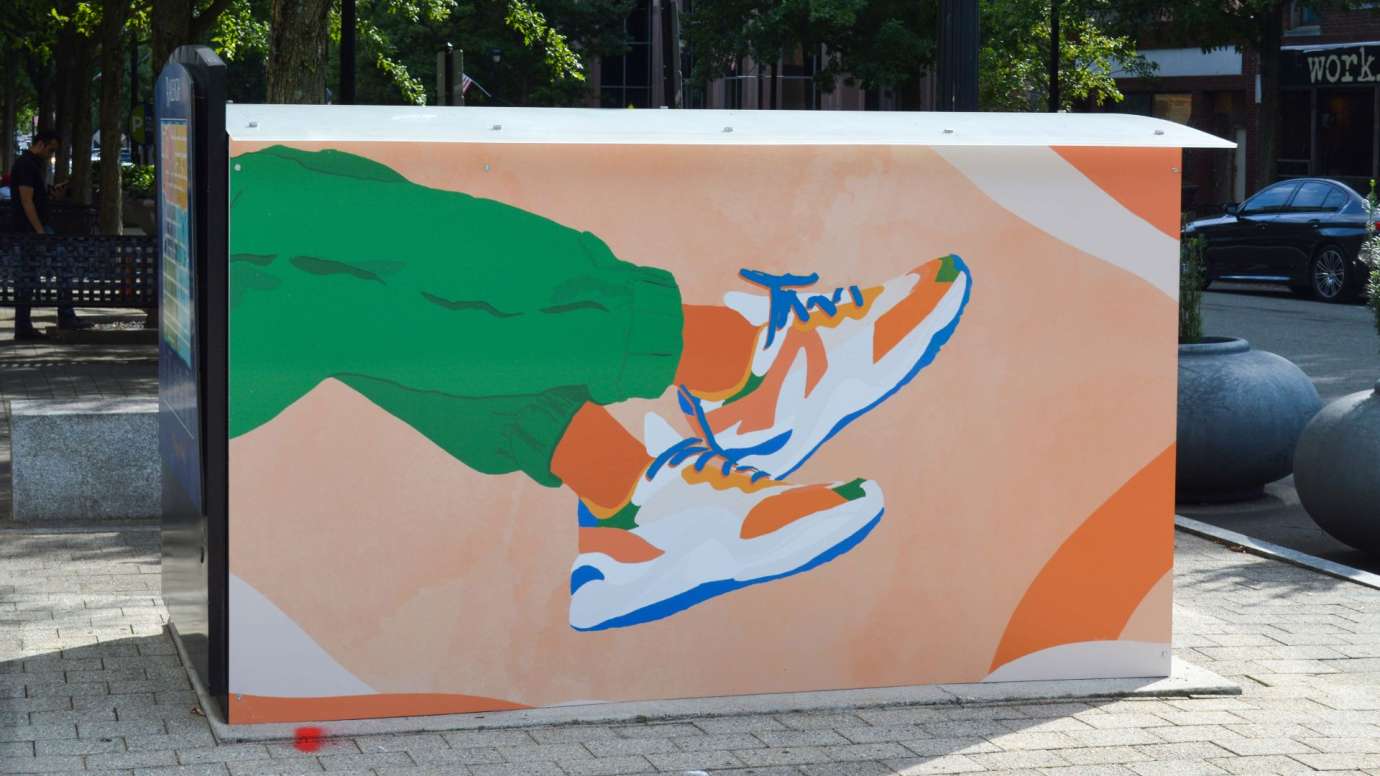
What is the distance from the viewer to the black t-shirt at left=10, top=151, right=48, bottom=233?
706 inches

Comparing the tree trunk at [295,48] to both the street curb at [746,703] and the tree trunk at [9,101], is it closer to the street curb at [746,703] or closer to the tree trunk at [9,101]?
the street curb at [746,703]

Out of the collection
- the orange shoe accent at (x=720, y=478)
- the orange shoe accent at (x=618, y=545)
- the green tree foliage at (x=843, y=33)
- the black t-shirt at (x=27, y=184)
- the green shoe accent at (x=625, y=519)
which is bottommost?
the orange shoe accent at (x=618, y=545)

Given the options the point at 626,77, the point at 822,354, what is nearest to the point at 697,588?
the point at 822,354

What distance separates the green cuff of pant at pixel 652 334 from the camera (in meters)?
5.80

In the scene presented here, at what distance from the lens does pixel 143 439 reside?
912 cm

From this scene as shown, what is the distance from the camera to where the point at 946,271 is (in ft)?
20.0

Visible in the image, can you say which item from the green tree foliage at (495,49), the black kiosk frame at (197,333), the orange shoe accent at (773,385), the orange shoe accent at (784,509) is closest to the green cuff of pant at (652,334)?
the orange shoe accent at (773,385)

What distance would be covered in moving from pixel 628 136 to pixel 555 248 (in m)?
0.40

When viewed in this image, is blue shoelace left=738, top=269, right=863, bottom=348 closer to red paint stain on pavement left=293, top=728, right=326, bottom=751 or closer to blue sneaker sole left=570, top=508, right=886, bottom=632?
blue sneaker sole left=570, top=508, right=886, bottom=632

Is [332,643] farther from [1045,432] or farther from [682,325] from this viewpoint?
[1045,432]

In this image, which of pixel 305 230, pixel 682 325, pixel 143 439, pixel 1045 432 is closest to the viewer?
pixel 305 230

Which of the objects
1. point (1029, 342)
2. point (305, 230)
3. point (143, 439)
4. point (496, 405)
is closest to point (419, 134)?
point (305, 230)

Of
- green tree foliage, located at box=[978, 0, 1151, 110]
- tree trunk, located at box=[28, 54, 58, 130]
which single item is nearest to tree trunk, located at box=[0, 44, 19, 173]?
tree trunk, located at box=[28, 54, 58, 130]

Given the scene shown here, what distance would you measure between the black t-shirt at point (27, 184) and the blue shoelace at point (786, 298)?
539 inches
